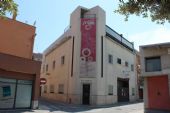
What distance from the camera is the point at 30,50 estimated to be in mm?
21531

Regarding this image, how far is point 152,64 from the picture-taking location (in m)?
21.7

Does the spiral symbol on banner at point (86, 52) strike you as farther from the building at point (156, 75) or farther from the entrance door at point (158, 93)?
the entrance door at point (158, 93)

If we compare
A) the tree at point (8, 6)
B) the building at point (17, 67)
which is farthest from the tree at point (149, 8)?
the building at point (17, 67)

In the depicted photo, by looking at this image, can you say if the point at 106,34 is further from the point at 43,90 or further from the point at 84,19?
the point at 43,90

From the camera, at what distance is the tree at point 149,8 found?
745 cm

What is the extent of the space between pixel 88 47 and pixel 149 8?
21942 mm

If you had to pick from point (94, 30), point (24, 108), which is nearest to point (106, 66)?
point (94, 30)

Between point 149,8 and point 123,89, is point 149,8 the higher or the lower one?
the higher one

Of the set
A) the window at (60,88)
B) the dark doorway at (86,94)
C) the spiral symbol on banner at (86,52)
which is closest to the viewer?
the dark doorway at (86,94)

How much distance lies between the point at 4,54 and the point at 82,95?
503 inches

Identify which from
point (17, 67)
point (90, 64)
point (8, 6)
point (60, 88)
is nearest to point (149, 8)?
point (8, 6)

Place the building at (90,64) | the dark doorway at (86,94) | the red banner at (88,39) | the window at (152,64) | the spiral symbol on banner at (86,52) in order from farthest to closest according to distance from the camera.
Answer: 1. the spiral symbol on banner at (86,52)
2. the red banner at (88,39)
3. the building at (90,64)
4. the dark doorway at (86,94)
5. the window at (152,64)

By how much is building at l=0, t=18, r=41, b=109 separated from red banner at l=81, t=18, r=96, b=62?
9.19 m

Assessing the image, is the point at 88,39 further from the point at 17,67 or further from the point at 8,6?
the point at 8,6
